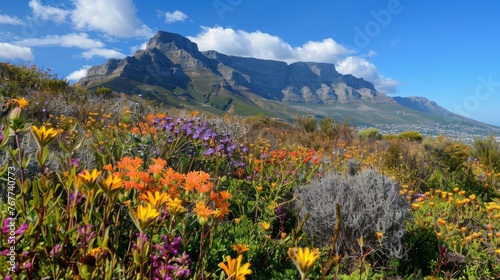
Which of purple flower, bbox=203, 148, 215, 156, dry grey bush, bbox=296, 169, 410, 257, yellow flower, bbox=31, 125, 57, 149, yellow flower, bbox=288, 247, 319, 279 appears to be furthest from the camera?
purple flower, bbox=203, 148, 215, 156

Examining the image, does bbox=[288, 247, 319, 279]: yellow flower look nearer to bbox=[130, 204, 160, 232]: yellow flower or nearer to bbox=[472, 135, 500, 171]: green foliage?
bbox=[130, 204, 160, 232]: yellow flower

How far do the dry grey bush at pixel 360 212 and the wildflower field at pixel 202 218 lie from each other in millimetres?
12

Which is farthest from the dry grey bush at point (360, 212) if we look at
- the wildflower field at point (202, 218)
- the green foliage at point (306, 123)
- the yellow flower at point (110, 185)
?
the green foliage at point (306, 123)

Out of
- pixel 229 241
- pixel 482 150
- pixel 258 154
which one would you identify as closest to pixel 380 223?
pixel 229 241

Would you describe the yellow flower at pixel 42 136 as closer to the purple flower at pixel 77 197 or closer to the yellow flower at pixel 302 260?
the purple flower at pixel 77 197

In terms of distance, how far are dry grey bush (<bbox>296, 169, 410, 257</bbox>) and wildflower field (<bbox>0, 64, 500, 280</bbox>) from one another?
12mm

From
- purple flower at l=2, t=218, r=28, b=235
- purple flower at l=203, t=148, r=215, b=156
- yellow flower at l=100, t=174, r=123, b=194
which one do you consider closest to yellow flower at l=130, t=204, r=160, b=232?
yellow flower at l=100, t=174, r=123, b=194

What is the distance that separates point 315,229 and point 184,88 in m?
204

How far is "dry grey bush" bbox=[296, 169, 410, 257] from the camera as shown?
9.01 ft

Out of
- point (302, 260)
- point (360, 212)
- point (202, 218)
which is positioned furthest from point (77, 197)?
point (360, 212)

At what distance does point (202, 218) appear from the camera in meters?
1.09

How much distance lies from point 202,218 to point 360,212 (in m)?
2.06

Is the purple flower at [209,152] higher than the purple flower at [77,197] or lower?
lower

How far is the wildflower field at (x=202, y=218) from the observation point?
3.30 ft
